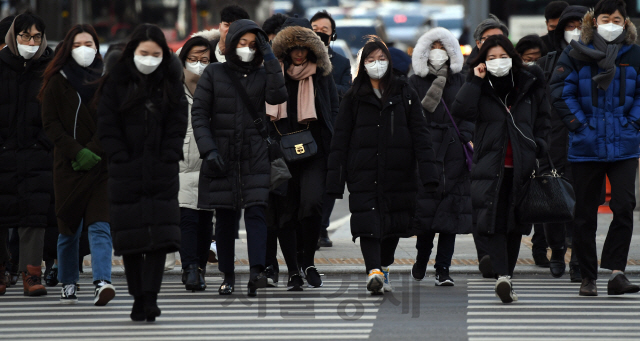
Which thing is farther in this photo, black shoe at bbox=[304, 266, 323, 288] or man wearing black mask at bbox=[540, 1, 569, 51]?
man wearing black mask at bbox=[540, 1, 569, 51]

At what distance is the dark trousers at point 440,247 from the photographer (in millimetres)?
9000

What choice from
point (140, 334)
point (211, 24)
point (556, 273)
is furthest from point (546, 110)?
point (211, 24)

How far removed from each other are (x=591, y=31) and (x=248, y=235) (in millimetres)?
2834

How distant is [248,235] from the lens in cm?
841

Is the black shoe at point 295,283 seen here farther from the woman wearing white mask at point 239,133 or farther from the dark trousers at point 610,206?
the dark trousers at point 610,206

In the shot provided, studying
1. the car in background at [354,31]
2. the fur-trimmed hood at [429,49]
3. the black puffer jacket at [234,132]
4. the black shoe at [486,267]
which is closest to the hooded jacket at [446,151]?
the fur-trimmed hood at [429,49]

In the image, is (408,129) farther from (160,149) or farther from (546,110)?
(160,149)

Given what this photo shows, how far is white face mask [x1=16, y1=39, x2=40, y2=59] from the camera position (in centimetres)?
855

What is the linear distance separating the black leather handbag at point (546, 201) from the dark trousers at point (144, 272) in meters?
2.53

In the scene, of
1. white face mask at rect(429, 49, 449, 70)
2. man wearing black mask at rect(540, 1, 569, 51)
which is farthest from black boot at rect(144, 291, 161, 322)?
man wearing black mask at rect(540, 1, 569, 51)

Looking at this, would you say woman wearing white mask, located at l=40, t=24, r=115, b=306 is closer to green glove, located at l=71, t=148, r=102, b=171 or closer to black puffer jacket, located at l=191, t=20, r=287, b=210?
green glove, located at l=71, t=148, r=102, b=171

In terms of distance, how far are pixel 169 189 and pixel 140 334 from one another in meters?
0.93

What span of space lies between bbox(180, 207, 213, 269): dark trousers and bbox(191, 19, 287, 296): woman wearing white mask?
0.31 meters

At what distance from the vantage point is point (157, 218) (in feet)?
23.4
